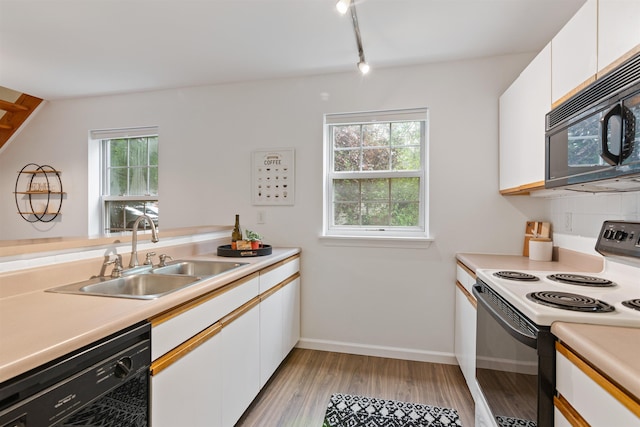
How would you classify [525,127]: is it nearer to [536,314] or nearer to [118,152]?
[536,314]

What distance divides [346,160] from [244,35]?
1257 mm

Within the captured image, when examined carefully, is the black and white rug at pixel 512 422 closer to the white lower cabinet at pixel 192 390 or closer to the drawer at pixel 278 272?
the white lower cabinet at pixel 192 390

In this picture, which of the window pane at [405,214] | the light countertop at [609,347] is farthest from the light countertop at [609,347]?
the window pane at [405,214]

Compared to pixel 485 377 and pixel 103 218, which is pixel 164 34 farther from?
pixel 485 377

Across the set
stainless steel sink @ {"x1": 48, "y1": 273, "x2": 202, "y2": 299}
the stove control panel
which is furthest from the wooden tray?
the stove control panel

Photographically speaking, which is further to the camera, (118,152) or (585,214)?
(118,152)

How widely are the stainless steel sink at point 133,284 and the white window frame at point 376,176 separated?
4.38ft

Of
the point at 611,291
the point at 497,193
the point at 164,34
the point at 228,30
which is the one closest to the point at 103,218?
the point at 164,34

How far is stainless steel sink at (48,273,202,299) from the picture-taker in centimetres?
136

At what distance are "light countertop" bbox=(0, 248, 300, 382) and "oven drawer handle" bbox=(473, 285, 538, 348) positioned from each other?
3.95ft

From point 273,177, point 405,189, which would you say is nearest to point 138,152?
point 273,177

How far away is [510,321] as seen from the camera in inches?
46.6

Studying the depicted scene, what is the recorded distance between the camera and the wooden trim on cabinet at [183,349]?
1.11 metres

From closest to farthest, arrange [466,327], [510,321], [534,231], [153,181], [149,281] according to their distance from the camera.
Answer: [510,321] < [149,281] < [466,327] < [534,231] < [153,181]
